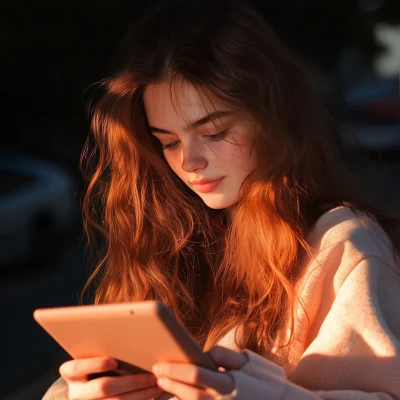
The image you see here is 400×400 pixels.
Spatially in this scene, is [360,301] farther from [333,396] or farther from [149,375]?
A: [149,375]

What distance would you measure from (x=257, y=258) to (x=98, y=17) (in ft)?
36.5

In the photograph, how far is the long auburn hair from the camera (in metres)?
2.47

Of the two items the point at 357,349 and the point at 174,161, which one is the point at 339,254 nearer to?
the point at 357,349

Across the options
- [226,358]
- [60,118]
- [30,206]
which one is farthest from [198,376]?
[60,118]

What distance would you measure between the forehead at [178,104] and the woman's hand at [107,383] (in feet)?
2.06

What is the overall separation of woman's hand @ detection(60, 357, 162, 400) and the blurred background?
90 cm

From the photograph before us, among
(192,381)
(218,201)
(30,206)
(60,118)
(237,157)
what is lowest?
(60,118)

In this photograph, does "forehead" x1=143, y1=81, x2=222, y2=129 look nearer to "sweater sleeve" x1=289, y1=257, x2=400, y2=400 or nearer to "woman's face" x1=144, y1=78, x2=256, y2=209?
"woman's face" x1=144, y1=78, x2=256, y2=209

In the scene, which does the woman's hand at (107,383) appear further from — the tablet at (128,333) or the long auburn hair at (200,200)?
the long auburn hair at (200,200)

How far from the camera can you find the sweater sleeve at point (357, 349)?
7.08ft

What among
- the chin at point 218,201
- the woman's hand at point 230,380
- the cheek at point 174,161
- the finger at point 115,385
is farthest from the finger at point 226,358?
the cheek at point 174,161

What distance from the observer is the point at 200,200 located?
9.31ft

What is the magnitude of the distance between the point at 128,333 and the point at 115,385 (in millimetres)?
197

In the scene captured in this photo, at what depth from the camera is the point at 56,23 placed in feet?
43.4
